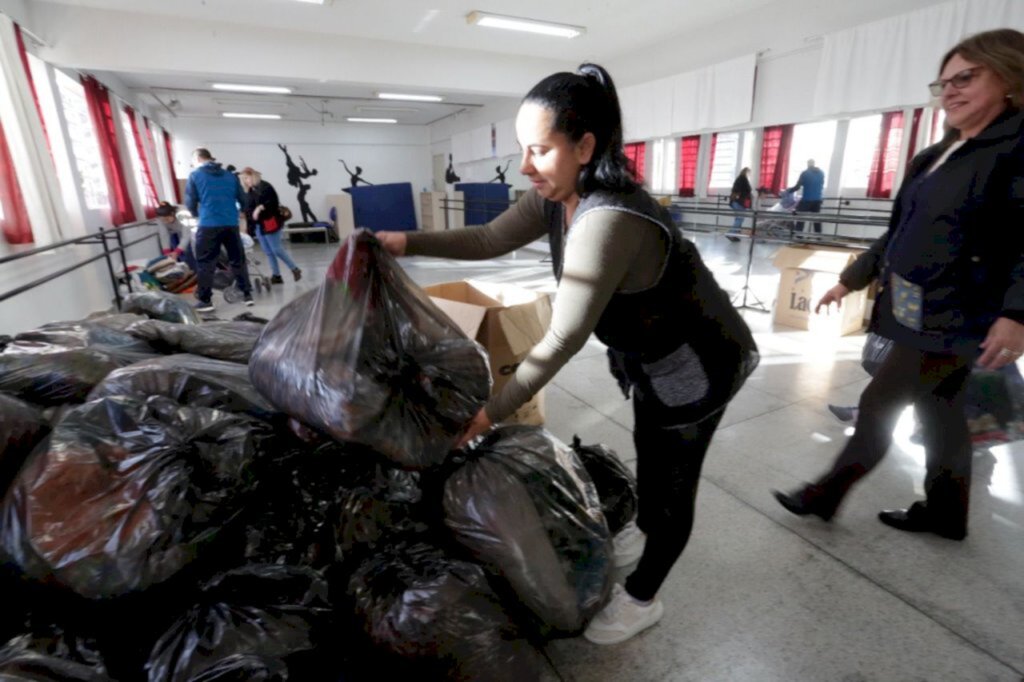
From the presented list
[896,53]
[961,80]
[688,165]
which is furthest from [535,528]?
[688,165]

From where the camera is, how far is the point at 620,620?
46.1 inches

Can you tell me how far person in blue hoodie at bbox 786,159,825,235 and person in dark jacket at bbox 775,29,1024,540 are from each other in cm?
697

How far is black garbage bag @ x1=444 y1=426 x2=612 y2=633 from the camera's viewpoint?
3.24 feet

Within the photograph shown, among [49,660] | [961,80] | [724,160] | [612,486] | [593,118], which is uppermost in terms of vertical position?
[724,160]

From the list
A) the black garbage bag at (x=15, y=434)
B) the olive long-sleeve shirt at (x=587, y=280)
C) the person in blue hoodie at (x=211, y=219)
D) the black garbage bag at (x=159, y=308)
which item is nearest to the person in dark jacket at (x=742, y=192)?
the person in blue hoodie at (x=211, y=219)

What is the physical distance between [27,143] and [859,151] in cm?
957

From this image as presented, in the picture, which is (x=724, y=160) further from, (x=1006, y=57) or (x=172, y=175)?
(x=172, y=175)

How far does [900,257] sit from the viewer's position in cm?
131

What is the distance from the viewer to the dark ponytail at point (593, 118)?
2.69 feet

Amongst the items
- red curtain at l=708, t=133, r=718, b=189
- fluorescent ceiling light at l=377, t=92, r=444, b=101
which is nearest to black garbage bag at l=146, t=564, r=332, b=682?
red curtain at l=708, t=133, r=718, b=189

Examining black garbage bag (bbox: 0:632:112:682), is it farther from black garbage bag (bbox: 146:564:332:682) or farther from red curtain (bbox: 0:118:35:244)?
red curtain (bbox: 0:118:35:244)

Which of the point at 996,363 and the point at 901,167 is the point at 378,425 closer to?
the point at 996,363

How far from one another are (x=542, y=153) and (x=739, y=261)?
729 centimetres

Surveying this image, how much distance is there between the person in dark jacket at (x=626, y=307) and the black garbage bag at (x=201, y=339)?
744 mm
